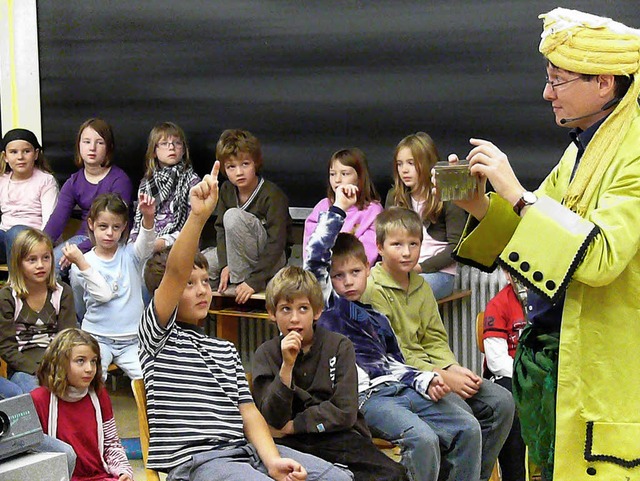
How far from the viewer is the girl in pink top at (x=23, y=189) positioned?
17.4ft

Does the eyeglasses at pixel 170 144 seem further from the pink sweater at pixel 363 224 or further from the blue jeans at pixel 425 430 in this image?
the blue jeans at pixel 425 430

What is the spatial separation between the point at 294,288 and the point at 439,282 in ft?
4.87

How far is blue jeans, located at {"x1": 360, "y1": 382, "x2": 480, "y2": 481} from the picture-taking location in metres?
3.31

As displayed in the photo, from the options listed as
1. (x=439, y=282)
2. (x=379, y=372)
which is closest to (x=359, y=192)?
(x=439, y=282)

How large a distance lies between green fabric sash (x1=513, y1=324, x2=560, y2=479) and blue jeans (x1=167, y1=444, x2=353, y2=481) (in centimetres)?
84

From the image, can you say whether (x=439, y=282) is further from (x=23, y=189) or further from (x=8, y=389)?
(x=23, y=189)

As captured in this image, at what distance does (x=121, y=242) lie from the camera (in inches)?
185

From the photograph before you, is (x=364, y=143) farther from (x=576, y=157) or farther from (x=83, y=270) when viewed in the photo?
(x=576, y=157)

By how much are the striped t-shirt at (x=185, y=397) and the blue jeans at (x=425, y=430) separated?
0.61m

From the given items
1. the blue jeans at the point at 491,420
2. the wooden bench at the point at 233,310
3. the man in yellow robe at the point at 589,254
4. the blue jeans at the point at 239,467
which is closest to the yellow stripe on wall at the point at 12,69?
the wooden bench at the point at 233,310

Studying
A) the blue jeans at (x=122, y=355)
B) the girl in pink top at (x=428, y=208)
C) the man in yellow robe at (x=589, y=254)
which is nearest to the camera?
the man in yellow robe at (x=589, y=254)

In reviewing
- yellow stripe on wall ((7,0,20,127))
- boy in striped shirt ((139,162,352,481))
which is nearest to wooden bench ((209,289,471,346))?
yellow stripe on wall ((7,0,20,127))

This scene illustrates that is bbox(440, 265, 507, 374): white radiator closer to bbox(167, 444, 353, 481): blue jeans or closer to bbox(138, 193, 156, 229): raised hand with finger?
bbox(138, 193, 156, 229): raised hand with finger

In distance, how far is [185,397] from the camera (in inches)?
114
